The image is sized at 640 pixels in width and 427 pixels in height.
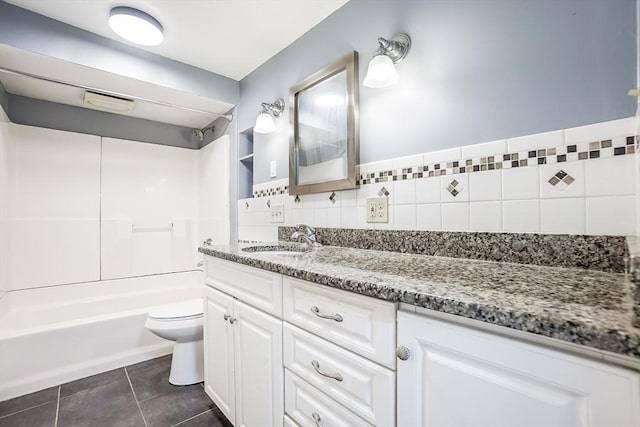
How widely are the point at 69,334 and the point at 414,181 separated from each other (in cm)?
229

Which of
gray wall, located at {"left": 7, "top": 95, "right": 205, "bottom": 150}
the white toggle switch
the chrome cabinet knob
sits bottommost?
the chrome cabinet knob

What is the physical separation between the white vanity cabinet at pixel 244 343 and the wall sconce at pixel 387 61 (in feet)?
2.93

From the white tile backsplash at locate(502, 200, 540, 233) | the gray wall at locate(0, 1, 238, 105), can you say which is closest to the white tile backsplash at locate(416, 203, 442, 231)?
the white tile backsplash at locate(502, 200, 540, 233)

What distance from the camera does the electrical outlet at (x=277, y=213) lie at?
6.40 feet

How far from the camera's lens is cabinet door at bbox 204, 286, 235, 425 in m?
1.27

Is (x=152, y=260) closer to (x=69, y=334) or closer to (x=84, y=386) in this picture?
(x=69, y=334)

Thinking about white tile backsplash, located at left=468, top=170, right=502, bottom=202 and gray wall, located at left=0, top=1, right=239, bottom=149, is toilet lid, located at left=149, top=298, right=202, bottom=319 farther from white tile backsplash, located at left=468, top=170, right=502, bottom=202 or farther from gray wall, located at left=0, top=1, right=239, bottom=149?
white tile backsplash, located at left=468, top=170, right=502, bottom=202

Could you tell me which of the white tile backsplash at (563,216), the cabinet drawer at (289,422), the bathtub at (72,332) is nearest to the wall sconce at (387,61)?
the white tile backsplash at (563,216)

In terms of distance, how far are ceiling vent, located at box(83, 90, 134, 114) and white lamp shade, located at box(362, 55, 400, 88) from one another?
6.78 ft

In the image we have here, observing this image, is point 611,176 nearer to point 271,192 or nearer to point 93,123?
point 271,192

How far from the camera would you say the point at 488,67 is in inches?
39.8

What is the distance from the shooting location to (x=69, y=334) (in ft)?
6.01

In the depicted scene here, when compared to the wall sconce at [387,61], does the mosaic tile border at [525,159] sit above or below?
below

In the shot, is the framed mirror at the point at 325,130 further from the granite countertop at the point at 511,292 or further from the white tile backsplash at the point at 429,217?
the granite countertop at the point at 511,292
